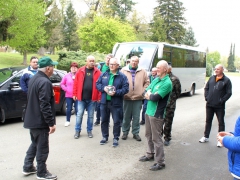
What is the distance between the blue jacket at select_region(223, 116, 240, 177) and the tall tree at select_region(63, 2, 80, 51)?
56179 millimetres

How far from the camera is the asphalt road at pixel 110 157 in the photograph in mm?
4590

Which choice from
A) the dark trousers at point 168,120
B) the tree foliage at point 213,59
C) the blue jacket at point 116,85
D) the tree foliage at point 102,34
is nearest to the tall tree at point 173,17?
the tree foliage at point 213,59

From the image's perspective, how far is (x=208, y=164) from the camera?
5.25 metres

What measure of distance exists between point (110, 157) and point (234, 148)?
11.0ft

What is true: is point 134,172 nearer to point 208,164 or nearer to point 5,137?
point 208,164

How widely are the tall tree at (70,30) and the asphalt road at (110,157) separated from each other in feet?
170

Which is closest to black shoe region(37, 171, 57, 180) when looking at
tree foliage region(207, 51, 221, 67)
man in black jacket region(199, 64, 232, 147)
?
man in black jacket region(199, 64, 232, 147)

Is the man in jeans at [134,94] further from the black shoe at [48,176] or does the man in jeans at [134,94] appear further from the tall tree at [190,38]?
the tall tree at [190,38]

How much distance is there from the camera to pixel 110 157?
5.42 metres

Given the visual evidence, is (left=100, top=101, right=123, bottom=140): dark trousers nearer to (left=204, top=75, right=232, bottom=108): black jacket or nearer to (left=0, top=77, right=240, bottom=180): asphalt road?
(left=0, top=77, right=240, bottom=180): asphalt road

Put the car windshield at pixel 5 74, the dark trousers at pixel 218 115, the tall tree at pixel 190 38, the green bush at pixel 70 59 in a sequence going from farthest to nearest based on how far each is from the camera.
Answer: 1. the tall tree at pixel 190 38
2. the green bush at pixel 70 59
3. the car windshield at pixel 5 74
4. the dark trousers at pixel 218 115

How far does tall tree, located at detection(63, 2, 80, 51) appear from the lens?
5778 cm

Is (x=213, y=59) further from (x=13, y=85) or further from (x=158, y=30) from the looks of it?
(x=13, y=85)

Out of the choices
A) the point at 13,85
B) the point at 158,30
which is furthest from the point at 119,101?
the point at 158,30
